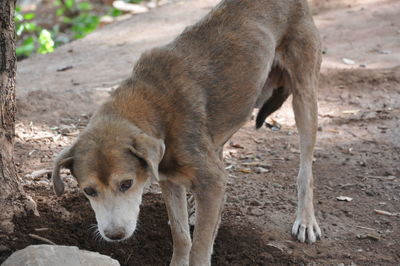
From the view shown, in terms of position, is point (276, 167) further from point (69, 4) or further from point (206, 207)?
point (69, 4)

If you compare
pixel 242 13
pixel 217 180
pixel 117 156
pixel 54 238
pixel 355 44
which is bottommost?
pixel 355 44

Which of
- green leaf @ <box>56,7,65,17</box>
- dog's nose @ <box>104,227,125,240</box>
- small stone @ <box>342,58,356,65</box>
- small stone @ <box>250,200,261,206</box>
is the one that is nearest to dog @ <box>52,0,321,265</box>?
dog's nose @ <box>104,227,125,240</box>

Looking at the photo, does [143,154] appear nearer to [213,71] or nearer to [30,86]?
[213,71]

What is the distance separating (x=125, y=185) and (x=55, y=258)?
0.66m

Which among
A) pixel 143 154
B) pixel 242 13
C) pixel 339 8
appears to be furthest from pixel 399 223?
Answer: pixel 339 8

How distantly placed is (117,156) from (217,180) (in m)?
0.84

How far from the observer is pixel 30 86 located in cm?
834

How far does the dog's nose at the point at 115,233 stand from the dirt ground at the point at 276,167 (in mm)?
1069

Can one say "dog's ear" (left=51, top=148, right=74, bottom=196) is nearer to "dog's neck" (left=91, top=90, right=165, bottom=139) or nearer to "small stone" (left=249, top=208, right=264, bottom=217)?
"dog's neck" (left=91, top=90, right=165, bottom=139)

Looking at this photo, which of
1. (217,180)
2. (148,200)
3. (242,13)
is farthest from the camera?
(148,200)

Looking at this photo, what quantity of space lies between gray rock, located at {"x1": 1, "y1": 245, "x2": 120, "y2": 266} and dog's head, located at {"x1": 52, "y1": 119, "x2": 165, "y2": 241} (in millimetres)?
277

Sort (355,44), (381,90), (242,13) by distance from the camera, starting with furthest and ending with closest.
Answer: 1. (355,44)
2. (381,90)
3. (242,13)

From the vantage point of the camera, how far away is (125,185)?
411cm

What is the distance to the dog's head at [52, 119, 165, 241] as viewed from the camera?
400cm
